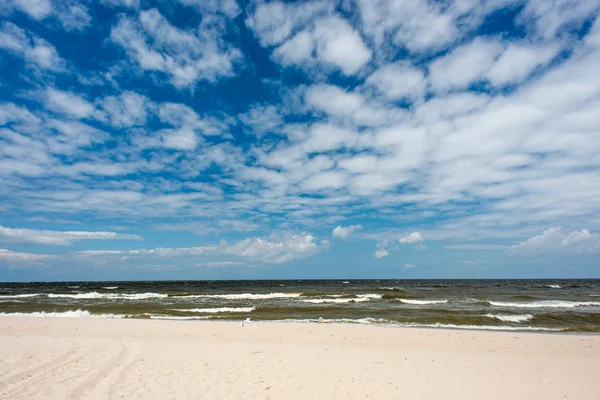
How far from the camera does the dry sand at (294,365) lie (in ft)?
24.2

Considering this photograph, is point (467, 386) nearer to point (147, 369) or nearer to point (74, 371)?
point (147, 369)

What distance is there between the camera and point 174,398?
6855 millimetres

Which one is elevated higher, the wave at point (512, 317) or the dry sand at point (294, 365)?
the dry sand at point (294, 365)

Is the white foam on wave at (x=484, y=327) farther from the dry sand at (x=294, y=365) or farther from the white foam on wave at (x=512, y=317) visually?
the dry sand at (x=294, y=365)

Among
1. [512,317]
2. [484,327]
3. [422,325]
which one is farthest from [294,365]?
[512,317]

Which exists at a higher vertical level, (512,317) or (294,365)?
(294,365)

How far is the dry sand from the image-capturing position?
7371 mm

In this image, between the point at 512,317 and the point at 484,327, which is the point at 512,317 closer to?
the point at 512,317

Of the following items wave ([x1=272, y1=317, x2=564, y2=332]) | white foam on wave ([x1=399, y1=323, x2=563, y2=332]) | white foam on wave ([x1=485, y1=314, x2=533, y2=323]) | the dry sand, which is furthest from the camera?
white foam on wave ([x1=485, y1=314, x2=533, y2=323])

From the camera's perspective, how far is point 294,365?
31.1ft

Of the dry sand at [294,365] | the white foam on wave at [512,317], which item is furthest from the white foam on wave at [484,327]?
the dry sand at [294,365]

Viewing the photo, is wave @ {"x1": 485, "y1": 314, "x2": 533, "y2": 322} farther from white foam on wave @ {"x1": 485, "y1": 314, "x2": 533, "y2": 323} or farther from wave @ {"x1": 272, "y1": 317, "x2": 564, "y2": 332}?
wave @ {"x1": 272, "y1": 317, "x2": 564, "y2": 332}

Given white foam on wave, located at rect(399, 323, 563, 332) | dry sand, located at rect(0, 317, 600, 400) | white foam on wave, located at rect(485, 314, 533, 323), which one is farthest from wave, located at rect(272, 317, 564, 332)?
dry sand, located at rect(0, 317, 600, 400)

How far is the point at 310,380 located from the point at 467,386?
12.4ft
